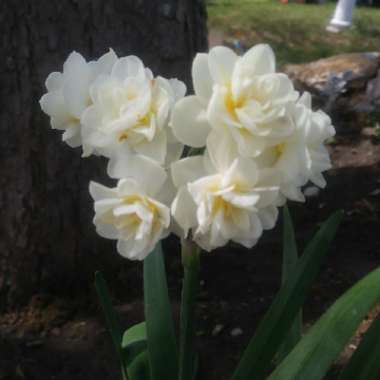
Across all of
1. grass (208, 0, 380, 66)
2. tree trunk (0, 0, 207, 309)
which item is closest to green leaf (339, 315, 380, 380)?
tree trunk (0, 0, 207, 309)

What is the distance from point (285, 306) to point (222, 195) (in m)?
0.49

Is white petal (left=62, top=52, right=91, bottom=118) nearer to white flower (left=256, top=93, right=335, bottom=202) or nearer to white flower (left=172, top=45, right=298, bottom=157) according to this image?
white flower (left=172, top=45, right=298, bottom=157)

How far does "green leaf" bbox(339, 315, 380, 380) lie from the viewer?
1.47m

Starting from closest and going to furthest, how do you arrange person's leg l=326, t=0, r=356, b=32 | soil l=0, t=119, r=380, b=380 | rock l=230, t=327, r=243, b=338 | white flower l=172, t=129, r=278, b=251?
white flower l=172, t=129, r=278, b=251, soil l=0, t=119, r=380, b=380, rock l=230, t=327, r=243, b=338, person's leg l=326, t=0, r=356, b=32

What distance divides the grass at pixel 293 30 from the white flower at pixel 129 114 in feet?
16.3

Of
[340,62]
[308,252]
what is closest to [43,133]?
[308,252]

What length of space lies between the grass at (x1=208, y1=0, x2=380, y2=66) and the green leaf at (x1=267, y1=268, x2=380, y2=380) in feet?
15.7

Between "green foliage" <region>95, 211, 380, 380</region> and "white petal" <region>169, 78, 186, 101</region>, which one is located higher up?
"white petal" <region>169, 78, 186, 101</region>

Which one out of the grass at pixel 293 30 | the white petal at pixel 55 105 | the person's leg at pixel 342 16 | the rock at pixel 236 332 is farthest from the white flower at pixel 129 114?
the person's leg at pixel 342 16

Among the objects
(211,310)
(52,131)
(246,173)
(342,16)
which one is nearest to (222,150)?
(246,173)

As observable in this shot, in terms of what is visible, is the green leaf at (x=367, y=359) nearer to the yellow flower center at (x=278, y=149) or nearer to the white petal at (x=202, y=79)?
the yellow flower center at (x=278, y=149)

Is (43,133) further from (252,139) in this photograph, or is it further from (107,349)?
(252,139)

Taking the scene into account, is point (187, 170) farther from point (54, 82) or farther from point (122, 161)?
point (54, 82)

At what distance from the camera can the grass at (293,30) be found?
6824 mm
